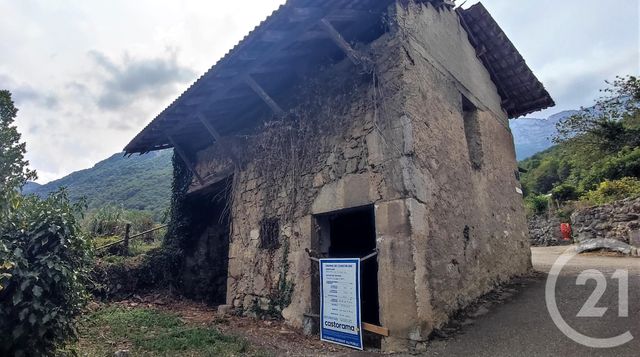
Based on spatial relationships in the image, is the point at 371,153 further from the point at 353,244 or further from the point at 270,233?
the point at 353,244

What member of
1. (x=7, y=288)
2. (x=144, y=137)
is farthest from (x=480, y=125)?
(x=7, y=288)

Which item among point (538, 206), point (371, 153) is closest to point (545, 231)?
point (538, 206)

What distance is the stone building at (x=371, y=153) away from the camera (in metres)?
5.01

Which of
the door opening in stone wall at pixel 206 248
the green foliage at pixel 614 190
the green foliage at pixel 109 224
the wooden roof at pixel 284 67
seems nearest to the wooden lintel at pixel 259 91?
the wooden roof at pixel 284 67

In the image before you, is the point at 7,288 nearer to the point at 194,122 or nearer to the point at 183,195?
the point at 194,122

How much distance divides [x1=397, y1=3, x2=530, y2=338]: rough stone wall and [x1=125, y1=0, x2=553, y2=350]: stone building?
0.03 meters

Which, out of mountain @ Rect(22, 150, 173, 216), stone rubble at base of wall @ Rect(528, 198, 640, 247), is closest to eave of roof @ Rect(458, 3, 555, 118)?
stone rubble at base of wall @ Rect(528, 198, 640, 247)

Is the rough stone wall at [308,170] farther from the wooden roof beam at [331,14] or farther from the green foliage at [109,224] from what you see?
the green foliage at [109,224]

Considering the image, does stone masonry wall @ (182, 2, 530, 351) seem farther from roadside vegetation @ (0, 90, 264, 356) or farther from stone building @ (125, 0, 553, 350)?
roadside vegetation @ (0, 90, 264, 356)

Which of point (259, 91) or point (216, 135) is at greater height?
point (259, 91)

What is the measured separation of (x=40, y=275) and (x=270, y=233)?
3453 mm

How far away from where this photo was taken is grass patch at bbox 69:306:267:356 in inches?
178

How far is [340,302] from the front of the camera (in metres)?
5.02

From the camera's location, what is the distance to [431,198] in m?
5.29
